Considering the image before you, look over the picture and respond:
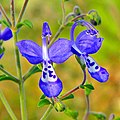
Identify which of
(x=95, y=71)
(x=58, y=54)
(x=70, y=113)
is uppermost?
(x=58, y=54)

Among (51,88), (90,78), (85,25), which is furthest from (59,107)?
(90,78)

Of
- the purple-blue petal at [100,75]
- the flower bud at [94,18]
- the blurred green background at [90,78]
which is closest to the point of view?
the purple-blue petal at [100,75]

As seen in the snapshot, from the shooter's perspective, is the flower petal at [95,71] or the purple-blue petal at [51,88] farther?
the flower petal at [95,71]

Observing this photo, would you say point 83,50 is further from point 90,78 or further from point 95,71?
point 90,78

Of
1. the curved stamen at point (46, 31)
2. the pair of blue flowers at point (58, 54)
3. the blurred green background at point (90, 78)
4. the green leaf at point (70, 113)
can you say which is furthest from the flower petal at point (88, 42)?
the blurred green background at point (90, 78)

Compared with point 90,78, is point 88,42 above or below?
above

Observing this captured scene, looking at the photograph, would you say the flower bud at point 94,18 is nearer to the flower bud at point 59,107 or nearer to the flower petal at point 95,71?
the flower petal at point 95,71

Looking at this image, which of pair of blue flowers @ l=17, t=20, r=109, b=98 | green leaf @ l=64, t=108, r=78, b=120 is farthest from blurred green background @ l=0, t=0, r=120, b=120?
pair of blue flowers @ l=17, t=20, r=109, b=98
